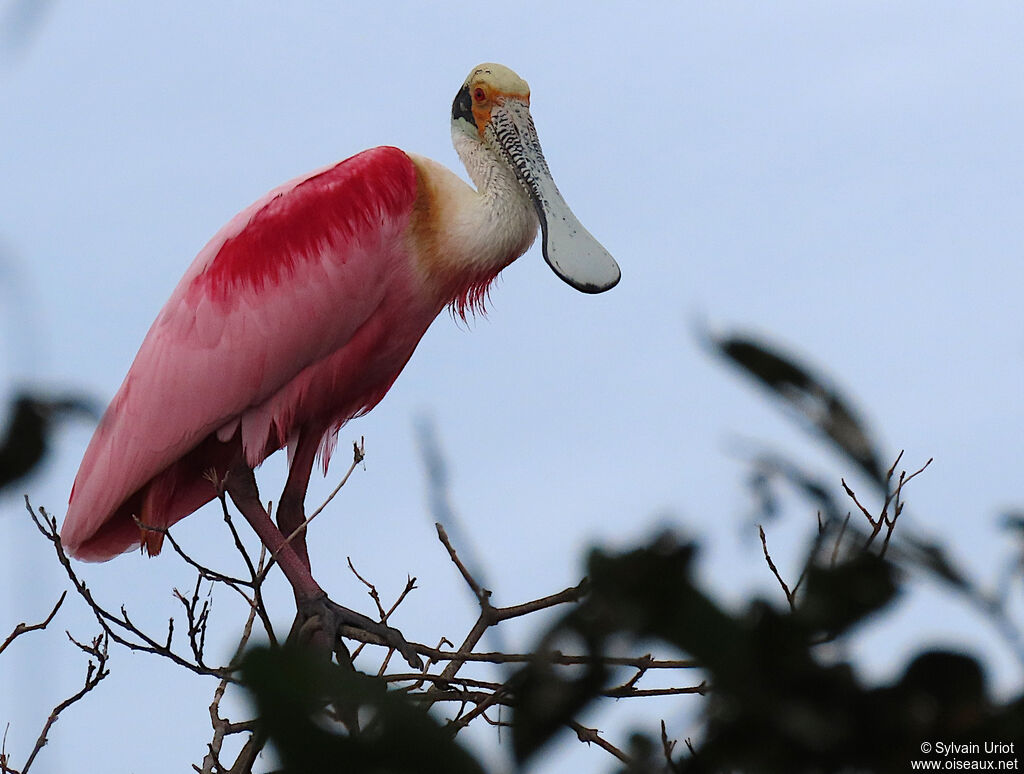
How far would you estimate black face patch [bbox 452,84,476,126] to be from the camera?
249 inches

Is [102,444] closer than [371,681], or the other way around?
[371,681]

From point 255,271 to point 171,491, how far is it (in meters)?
1.02

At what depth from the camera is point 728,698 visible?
73cm

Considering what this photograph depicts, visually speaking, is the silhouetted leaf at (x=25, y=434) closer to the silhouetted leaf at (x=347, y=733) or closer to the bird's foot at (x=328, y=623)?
the silhouetted leaf at (x=347, y=733)

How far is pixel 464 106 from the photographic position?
6344 millimetres

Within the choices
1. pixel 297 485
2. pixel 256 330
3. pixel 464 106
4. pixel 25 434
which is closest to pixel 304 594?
pixel 297 485

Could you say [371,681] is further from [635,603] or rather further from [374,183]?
[374,183]

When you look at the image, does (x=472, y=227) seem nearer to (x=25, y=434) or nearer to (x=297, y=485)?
(x=297, y=485)

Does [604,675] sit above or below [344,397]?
below

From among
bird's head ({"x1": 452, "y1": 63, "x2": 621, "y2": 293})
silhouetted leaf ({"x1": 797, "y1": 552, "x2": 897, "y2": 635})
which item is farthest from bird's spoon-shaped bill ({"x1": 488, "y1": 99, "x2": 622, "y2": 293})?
silhouetted leaf ({"x1": 797, "y1": 552, "x2": 897, "y2": 635})

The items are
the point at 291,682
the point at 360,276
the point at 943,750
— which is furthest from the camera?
the point at 360,276

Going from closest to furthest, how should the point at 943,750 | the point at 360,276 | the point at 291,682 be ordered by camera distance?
the point at 291,682
the point at 943,750
the point at 360,276

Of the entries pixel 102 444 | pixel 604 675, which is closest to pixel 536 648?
pixel 604 675

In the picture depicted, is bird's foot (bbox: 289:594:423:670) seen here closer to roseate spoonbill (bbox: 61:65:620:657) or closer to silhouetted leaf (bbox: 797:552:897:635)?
roseate spoonbill (bbox: 61:65:620:657)
